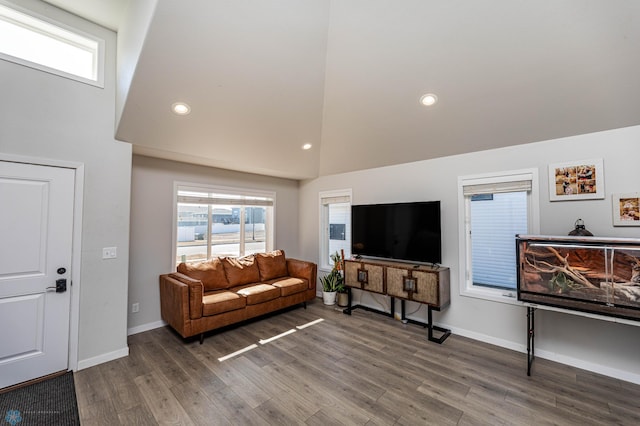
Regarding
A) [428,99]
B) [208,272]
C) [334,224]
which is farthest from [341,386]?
[334,224]

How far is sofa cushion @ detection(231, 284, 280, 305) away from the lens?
147 inches

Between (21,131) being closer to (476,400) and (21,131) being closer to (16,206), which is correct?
(16,206)

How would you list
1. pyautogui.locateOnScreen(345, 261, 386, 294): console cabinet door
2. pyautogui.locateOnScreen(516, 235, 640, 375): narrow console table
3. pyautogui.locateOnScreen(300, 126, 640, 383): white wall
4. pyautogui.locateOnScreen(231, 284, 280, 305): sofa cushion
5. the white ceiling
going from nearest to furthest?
the white ceiling < pyautogui.locateOnScreen(516, 235, 640, 375): narrow console table < pyautogui.locateOnScreen(300, 126, 640, 383): white wall < pyautogui.locateOnScreen(231, 284, 280, 305): sofa cushion < pyautogui.locateOnScreen(345, 261, 386, 294): console cabinet door

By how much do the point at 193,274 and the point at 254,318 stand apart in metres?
1.11

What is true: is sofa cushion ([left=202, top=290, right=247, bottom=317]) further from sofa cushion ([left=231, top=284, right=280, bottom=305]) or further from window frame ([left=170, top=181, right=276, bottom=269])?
window frame ([left=170, top=181, right=276, bottom=269])

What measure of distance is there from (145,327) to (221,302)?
3.95 feet

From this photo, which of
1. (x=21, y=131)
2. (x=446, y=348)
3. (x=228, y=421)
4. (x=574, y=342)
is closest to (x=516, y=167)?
(x=574, y=342)

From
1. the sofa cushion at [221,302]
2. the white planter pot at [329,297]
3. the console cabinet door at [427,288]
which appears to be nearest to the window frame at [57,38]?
the sofa cushion at [221,302]

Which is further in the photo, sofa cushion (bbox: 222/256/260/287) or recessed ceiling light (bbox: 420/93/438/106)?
sofa cushion (bbox: 222/256/260/287)

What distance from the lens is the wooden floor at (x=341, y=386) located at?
2.05 m

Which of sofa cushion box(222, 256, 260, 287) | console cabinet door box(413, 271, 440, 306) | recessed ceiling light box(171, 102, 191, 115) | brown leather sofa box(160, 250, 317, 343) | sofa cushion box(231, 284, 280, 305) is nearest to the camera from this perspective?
recessed ceiling light box(171, 102, 191, 115)

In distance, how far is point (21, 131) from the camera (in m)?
→ 2.43

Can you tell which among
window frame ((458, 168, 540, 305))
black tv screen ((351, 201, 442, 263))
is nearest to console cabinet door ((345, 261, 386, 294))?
black tv screen ((351, 201, 442, 263))

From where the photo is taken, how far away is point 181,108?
281 centimetres
